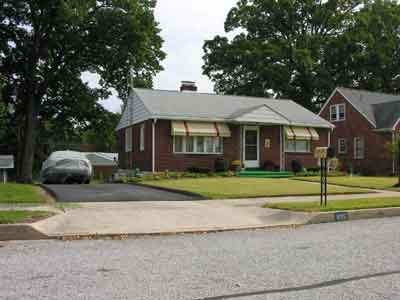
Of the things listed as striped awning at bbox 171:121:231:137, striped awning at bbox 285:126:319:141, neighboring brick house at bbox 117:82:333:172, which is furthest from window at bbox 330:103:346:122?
striped awning at bbox 171:121:231:137

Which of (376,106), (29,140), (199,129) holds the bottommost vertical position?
(29,140)

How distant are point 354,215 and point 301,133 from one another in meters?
17.3

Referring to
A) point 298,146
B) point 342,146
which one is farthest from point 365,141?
point 298,146

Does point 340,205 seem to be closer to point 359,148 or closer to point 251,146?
point 251,146

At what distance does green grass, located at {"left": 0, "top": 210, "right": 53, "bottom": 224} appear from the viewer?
920 centimetres

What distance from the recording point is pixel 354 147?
37.0 m

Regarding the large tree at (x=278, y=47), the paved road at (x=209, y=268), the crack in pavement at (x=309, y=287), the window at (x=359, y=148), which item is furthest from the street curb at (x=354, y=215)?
the large tree at (x=278, y=47)

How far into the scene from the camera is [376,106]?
124 feet

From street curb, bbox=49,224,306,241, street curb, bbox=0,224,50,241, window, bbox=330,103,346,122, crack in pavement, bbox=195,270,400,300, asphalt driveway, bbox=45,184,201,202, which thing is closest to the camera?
crack in pavement, bbox=195,270,400,300

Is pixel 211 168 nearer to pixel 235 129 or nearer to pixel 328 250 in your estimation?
pixel 235 129

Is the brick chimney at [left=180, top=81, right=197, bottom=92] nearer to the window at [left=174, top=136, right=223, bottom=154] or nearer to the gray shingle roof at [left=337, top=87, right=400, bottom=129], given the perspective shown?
the window at [left=174, top=136, right=223, bottom=154]

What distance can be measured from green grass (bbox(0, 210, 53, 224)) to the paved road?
0.85m

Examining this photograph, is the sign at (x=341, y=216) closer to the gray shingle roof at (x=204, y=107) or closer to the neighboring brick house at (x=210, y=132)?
the neighboring brick house at (x=210, y=132)

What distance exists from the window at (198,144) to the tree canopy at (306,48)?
22.4 m
